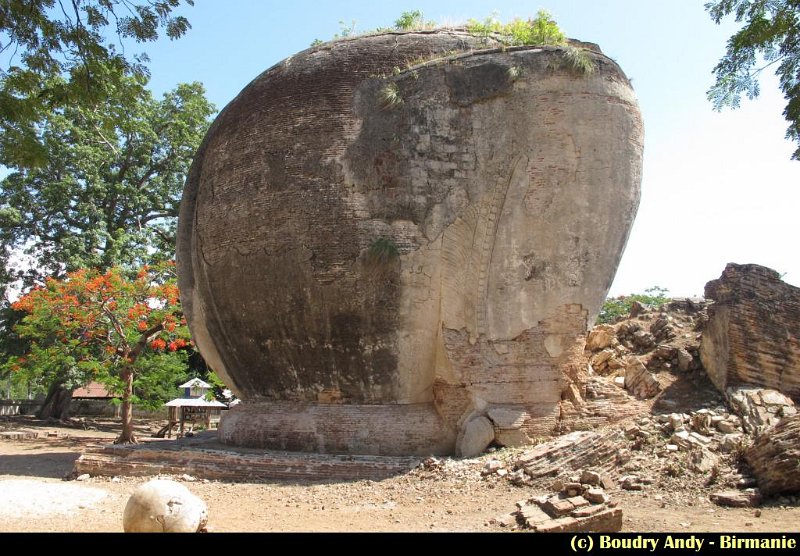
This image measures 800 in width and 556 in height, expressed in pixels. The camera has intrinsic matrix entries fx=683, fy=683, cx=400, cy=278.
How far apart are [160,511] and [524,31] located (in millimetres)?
7488

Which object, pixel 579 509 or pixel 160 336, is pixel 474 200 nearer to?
pixel 579 509

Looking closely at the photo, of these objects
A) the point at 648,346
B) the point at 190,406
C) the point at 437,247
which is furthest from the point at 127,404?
the point at 648,346

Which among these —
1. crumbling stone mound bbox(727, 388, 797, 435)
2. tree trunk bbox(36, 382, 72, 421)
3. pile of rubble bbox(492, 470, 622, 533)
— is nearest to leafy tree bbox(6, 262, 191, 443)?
tree trunk bbox(36, 382, 72, 421)

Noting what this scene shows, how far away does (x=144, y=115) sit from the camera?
73.9ft

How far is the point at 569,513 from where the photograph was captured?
18.3 feet

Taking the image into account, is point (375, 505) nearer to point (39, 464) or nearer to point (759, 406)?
point (759, 406)

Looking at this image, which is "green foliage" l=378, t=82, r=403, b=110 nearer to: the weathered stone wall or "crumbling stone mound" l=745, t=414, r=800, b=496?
the weathered stone wall

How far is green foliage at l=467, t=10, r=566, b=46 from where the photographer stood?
9172 millimetres

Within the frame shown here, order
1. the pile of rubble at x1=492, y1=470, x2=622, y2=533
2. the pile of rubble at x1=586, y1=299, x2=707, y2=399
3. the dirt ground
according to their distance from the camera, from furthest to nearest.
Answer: the pile of rubble at x1=586, y1=299, x2=707, y2=399 < the dirt ground < the pile of rubble at x1=492, y1=470, x2=622, y2=533

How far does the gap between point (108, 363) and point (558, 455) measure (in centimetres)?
1134

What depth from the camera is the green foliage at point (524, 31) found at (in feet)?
30.1

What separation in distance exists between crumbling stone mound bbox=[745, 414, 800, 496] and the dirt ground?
0.57 feet

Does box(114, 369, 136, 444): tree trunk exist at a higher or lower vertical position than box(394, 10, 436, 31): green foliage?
lower

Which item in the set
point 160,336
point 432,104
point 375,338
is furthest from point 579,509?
point 160,336
